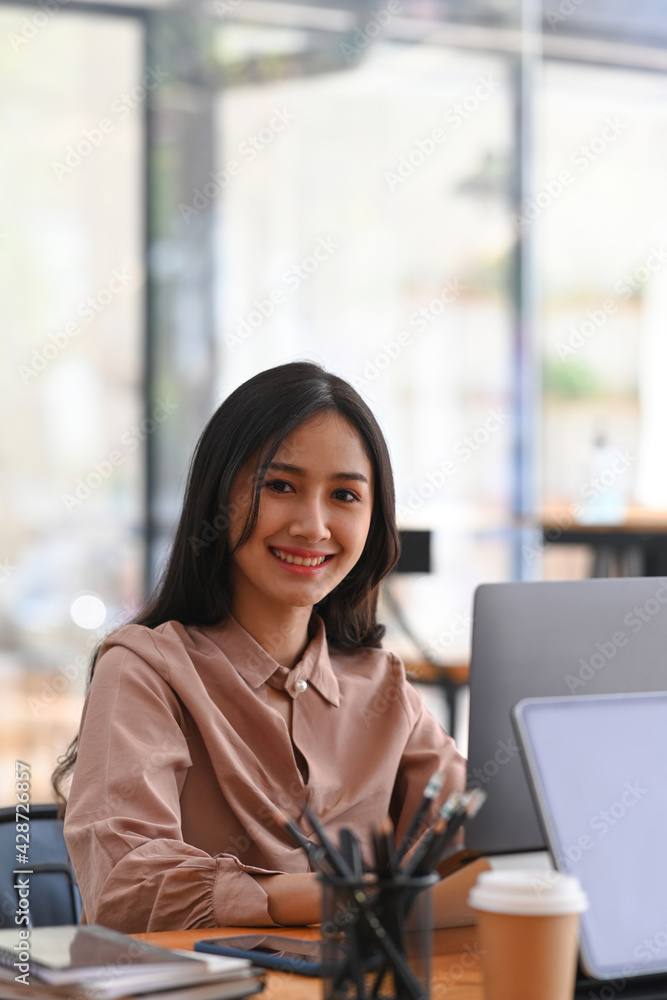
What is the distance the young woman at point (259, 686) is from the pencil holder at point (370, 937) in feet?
1.43

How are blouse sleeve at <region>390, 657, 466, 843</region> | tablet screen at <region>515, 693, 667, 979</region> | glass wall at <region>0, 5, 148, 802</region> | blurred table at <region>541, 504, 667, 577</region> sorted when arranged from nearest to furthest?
1. tablet screen at <region>515, 693, 667, 979</region>
2. blouse sleeve at <region>390, 657, 466, 843</region>
3. blurred table at <region>541, 504, 667, 577</region>
4. glass wall at <region>0, 5, 148, 802</region>

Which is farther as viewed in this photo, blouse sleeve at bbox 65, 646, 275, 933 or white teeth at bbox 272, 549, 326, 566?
white teeth at bbox 272, 549, 326, 566

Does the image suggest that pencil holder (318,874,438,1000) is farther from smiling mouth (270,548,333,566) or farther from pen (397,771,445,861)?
smiling mouth (270,548,333,566)

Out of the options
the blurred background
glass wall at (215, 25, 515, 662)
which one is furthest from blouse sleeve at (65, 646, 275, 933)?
glass wall at (215, 25, 515, 662)

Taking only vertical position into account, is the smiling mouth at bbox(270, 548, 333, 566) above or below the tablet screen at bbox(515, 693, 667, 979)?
above

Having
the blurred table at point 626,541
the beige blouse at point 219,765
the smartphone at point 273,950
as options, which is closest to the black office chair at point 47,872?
the beige blouse at point 219,765

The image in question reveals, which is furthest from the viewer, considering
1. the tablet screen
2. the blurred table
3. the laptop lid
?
the blurred table

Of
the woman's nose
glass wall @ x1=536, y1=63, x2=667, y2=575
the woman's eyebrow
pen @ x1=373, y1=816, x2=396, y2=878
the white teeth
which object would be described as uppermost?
glass wall @ x1=536, y1=63, x2=667, y2=575

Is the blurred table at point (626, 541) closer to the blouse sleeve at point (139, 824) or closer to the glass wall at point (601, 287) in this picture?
the glass wall at point (601, 287)

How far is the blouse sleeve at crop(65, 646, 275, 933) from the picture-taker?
129 cm

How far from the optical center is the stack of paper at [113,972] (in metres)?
0.89

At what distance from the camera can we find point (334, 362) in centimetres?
479

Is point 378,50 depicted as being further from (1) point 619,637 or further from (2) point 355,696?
(1) point 619,637

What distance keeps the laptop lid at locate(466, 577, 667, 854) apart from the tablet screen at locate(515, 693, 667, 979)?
113 millimetres
